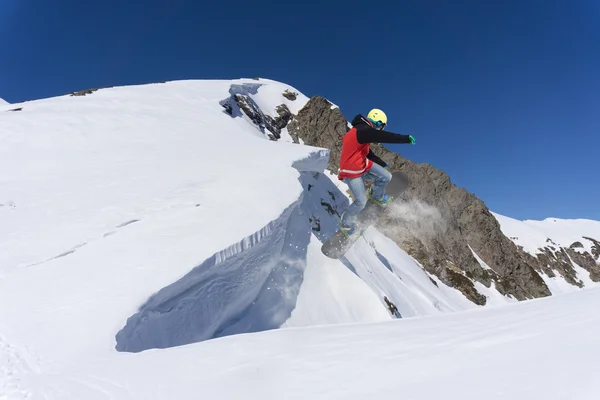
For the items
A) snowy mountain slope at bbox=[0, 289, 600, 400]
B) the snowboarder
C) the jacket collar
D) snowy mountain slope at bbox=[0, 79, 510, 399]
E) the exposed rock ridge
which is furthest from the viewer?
the exposed rock ridge

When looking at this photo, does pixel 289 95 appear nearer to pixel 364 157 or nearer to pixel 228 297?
pixel 364 157

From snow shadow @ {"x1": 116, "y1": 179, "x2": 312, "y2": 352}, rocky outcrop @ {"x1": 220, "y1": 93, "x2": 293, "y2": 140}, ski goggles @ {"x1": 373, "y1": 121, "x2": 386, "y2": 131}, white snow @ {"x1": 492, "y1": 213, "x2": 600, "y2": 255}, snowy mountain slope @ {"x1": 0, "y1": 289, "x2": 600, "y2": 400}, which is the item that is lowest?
snowy mountain slope @ {"x1": 0, "y1": 289, "x2": 600, "y2": 400}

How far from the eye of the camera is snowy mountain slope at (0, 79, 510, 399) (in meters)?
3.77

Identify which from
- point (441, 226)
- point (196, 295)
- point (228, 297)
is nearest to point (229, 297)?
point (228, 297)

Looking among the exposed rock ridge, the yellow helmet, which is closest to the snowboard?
the yellow helmet

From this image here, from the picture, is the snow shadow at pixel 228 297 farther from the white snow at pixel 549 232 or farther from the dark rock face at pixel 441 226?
the white snow at pixel 549 232

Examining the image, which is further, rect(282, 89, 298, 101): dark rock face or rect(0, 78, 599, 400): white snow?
rect(282, 89, 298, 101): dark rock face

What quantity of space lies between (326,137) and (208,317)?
141 feet

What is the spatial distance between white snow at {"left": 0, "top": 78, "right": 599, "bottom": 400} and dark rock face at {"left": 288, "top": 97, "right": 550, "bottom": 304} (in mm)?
25477

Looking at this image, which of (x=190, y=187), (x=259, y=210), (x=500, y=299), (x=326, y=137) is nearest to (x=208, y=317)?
(x=259, y=210)

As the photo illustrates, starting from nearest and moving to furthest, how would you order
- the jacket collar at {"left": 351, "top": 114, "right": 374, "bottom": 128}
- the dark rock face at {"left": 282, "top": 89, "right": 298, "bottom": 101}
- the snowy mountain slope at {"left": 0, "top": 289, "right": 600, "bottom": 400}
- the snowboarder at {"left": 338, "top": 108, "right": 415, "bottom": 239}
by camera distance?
the snowy mountain slope at {"left": 0, "top": 289, "right": 600, "bottom": 400}, the snowboarder at {"left": 338, "top": 108, "right": 415, "bottom": 239}, the jacket collar at {"left": 351, "top": 114, "right": 374, "bottom": 128}, the dark rock face at {"left": 282, "top": 89, "right": 298, "bottom": 101}

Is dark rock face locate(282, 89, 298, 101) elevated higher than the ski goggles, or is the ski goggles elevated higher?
dark rock face locate(282, 89, 298, 101)

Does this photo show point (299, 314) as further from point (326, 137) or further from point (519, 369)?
point (326, 137)

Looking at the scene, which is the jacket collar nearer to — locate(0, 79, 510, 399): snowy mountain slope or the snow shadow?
locate(0, 79, 510, 399): snowy mountain slope
